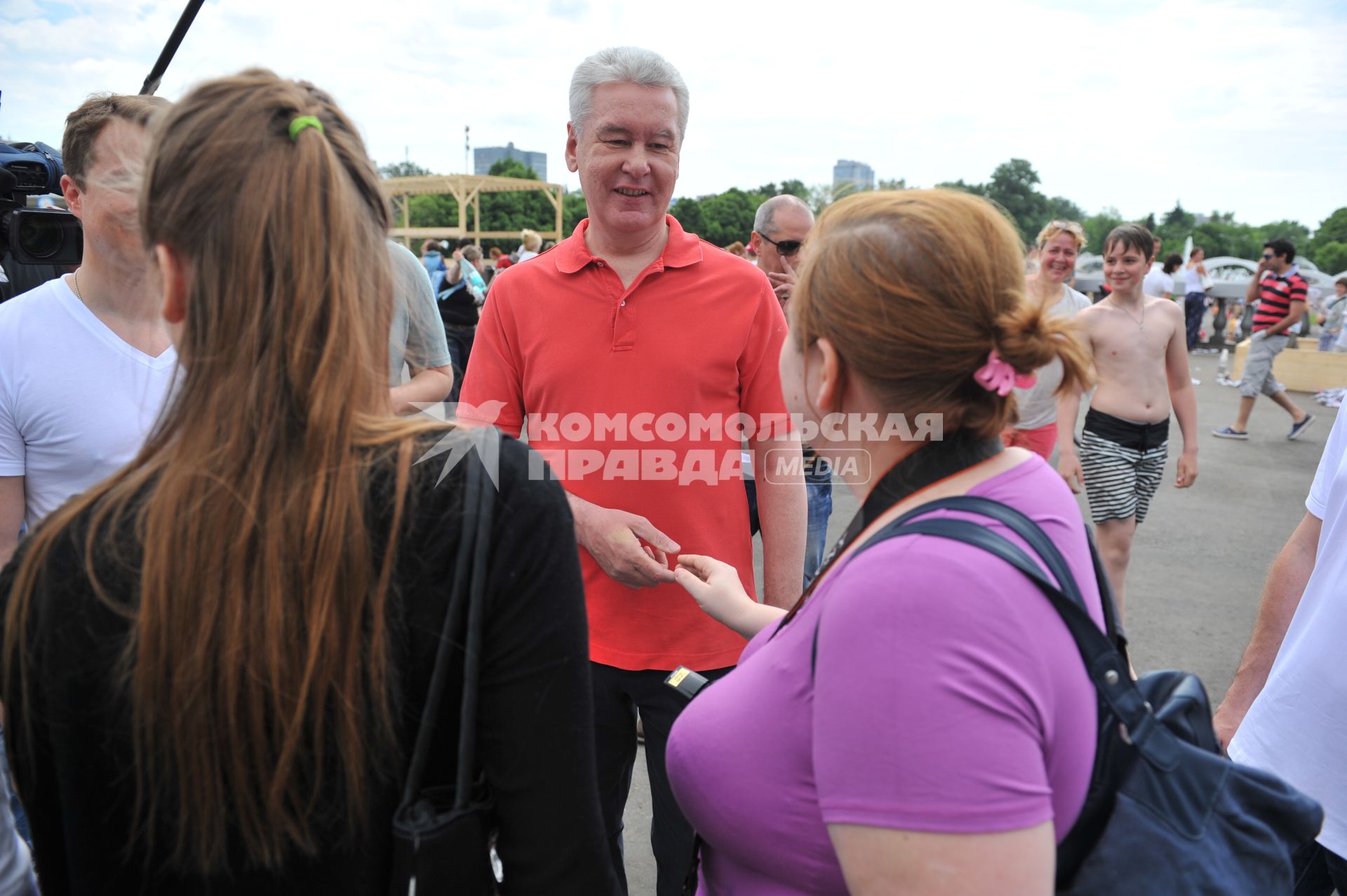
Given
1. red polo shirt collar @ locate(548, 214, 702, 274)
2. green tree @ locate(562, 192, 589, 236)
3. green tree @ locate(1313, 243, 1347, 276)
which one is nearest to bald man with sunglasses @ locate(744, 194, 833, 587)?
red polo shirt collar @ locate(548, 214, 702, 274)

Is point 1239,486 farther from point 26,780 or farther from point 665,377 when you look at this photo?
point 26,780

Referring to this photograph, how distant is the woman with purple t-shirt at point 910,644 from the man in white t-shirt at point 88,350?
64.2 inches

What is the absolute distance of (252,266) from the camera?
89 cm

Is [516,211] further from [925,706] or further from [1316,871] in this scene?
[925,706]

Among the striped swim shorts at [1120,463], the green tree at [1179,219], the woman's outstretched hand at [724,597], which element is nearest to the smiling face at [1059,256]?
the striped swim shorts at [1120,463]

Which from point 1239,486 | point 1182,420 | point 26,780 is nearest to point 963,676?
point 26,780

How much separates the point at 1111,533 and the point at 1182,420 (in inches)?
35.2

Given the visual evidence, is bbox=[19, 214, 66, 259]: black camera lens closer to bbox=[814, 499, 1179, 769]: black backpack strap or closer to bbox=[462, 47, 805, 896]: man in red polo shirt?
bbox=[462, 47, 805, 896]: man in red polo shirt

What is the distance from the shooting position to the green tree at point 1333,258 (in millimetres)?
58438

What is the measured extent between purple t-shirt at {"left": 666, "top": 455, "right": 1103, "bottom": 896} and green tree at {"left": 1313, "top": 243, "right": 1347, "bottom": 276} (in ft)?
235

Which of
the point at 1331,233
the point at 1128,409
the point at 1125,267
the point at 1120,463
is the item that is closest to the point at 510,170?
the point at 1125,267

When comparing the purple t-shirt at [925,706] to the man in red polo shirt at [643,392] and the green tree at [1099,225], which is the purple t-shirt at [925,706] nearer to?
the man in red polo shirt at [643,392]

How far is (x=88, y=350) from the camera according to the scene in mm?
2061

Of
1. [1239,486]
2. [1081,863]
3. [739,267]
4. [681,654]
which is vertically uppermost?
[739,267]
